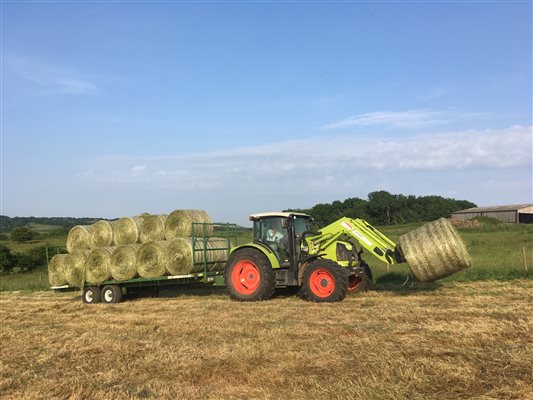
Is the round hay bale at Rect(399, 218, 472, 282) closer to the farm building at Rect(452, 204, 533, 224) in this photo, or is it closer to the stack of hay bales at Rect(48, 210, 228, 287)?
the stack of hay bales at Rect(48, 210, 228, 287)

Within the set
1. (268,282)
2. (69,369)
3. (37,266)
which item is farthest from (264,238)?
(37,266)

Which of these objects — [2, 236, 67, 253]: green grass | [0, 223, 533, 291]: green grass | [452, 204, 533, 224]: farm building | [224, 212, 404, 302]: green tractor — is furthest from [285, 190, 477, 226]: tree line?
[224, 212, 404, 302]: green tractor

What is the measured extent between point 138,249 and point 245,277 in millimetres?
2734

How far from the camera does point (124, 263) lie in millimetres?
12289

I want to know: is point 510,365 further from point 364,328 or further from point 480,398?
point 364,328

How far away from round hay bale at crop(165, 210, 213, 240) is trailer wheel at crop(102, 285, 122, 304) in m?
1.77

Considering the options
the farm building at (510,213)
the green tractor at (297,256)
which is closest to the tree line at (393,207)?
the farm building at (510,213)

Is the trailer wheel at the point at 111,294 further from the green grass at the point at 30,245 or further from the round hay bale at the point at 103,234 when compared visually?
the green grass at the point at 30,245

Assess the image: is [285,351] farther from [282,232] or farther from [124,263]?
[124,263]

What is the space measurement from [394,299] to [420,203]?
57.1 meters

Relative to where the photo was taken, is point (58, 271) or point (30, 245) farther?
point (30, 245)

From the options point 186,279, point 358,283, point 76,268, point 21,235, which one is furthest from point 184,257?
point 21,235

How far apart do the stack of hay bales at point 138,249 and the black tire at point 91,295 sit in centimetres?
22

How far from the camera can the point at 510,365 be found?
5.19 meters
